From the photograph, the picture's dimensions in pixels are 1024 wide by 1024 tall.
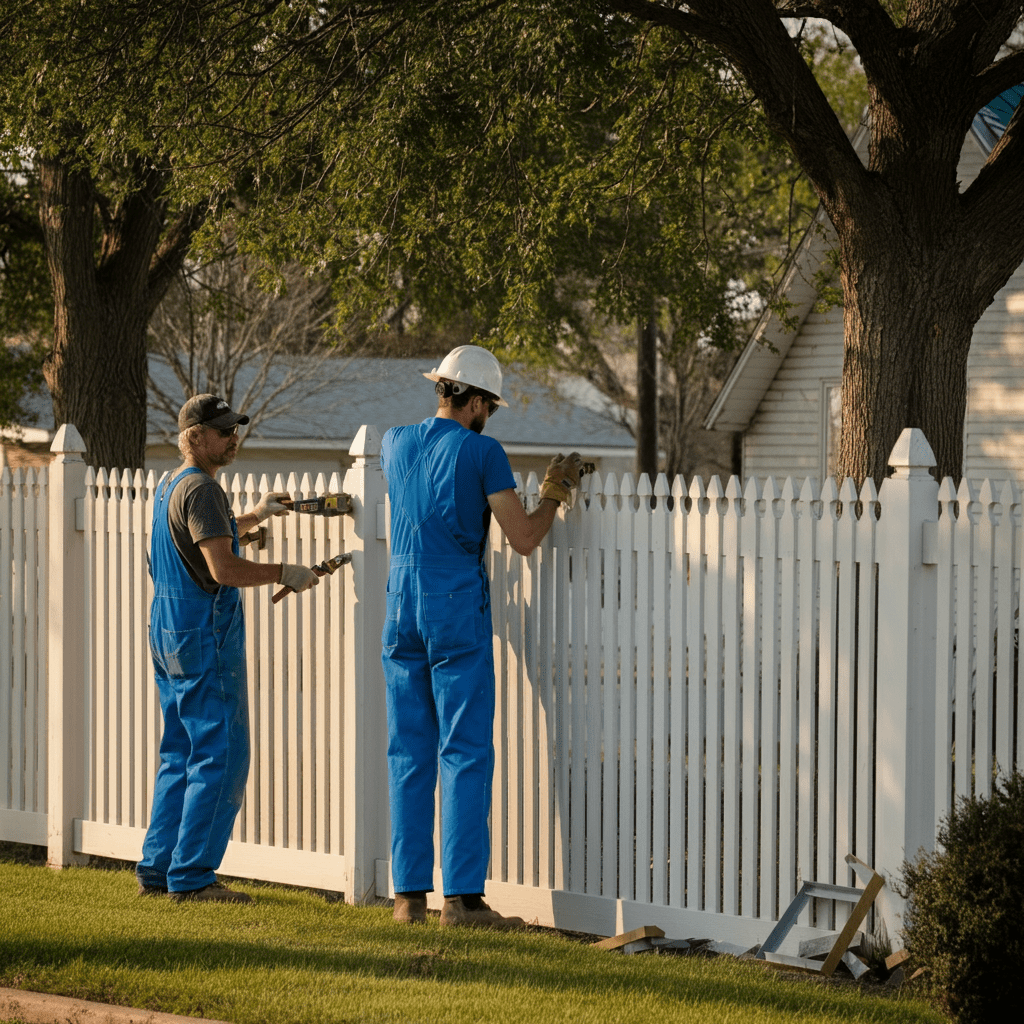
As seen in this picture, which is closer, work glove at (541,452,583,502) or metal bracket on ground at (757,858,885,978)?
metal bracket on ground at (757,858,885,978)

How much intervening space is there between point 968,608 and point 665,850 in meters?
1.65

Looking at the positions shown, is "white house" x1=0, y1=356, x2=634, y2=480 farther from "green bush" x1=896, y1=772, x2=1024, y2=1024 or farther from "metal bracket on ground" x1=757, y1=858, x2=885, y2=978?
"green bush" x1=896, y1=772, x2=1024, y2=1024

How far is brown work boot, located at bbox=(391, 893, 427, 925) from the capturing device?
5699 mm

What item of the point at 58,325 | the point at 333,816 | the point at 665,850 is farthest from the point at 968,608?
the point at 58,325

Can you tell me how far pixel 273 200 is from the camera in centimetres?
1001

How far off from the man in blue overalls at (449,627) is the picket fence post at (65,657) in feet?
8.21

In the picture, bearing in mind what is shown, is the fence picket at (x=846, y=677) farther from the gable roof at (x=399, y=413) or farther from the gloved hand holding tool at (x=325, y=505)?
the gable roof at (x=399, y=413)

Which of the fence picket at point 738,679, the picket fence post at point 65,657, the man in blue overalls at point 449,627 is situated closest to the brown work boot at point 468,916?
the man in blue overalls at point 449,627

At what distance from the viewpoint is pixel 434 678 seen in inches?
221

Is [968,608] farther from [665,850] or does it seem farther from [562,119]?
[562,119]

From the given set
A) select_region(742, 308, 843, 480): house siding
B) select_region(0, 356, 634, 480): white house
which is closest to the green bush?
select_region(742, 308, 843, 480): house siding

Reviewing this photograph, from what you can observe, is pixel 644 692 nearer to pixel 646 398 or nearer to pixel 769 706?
pixel 769 706

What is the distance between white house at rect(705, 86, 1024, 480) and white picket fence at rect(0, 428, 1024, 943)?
9.31m

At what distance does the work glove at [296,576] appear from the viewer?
5945 millimetres
